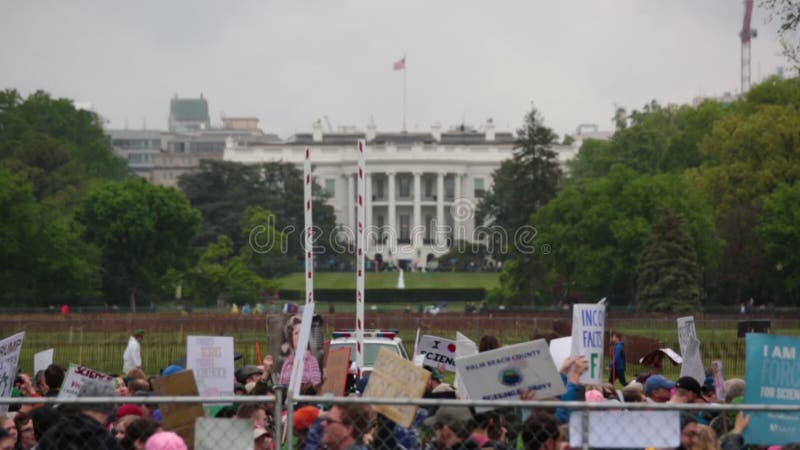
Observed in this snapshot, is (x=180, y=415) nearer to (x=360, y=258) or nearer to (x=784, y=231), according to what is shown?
(x=360, y=258)

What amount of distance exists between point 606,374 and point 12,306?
43.6 metres

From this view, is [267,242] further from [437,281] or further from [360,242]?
[360,242]

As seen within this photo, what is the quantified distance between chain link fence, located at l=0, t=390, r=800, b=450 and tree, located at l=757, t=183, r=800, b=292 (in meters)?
57.6

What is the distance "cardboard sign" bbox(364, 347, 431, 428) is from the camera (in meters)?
11.5

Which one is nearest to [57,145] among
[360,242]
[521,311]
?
[521,311]

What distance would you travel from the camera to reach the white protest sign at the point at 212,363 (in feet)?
52.3

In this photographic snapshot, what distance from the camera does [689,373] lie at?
54.3 feet

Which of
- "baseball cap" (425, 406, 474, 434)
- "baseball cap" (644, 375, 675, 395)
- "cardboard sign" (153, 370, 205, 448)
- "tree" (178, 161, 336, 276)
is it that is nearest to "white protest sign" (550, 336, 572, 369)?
"baseball cap" (644, 375, 675, 395)

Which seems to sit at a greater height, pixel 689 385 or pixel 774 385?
pixel 774 385

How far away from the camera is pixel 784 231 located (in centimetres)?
6812

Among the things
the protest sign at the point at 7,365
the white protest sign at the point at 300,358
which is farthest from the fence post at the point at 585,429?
the protest sign at the point at 7,365

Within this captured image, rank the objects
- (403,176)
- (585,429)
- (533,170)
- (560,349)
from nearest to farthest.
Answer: (585,429) → (560,349) → (533,170) → (403,176)

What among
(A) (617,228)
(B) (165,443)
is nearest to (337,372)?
(B) (165,443)

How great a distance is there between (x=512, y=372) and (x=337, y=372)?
2878 millimetres
